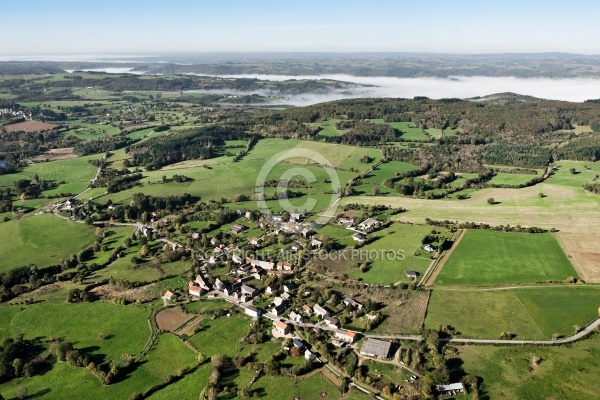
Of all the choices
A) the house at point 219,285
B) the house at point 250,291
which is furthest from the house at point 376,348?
the house at point 219,285

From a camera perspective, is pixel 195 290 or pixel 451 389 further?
pixel 195 290

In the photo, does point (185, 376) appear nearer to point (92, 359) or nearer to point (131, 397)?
point (131, 397)

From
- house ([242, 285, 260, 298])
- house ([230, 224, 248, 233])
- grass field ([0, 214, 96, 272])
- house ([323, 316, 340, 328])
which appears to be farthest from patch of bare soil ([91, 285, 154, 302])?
house ([323, 316, 340, 328])

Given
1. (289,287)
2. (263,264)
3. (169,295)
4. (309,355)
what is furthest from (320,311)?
(169,295)

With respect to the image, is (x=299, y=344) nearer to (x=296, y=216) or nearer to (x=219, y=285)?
(x=219, y=285)

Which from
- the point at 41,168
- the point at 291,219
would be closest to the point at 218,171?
the point at 291,219

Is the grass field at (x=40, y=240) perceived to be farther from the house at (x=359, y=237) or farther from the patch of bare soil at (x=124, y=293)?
the house at (x=359, y=237)
